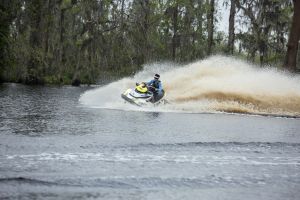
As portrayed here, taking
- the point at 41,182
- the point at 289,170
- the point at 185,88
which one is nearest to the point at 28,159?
the point at 41,182

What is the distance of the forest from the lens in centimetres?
5028

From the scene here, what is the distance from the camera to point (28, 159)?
11578 millimetres

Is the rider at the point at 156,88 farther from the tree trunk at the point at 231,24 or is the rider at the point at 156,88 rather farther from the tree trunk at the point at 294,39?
the tree trunk at the point at 231,24

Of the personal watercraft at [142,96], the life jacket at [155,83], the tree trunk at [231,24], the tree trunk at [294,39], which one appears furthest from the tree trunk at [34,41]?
the life jacket at [155,83]

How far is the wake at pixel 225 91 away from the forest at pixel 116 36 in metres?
13.3

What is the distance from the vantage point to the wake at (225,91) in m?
28.0

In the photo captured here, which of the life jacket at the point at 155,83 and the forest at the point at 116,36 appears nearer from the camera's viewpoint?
the life jacket at the point at 155,83

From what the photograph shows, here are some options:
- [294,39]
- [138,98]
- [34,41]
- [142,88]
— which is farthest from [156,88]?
[34,41]

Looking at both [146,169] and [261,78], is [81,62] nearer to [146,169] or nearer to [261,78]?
[261,78]

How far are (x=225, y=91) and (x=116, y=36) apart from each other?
2704cm

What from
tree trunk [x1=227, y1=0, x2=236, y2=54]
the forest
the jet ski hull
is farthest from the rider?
tree trunk [x1=227, y1=0, x2=236, y2=54]

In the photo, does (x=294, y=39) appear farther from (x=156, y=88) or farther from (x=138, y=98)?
(x=138, y=98)

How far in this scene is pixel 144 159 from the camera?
12266 mm

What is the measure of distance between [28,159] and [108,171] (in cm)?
201
